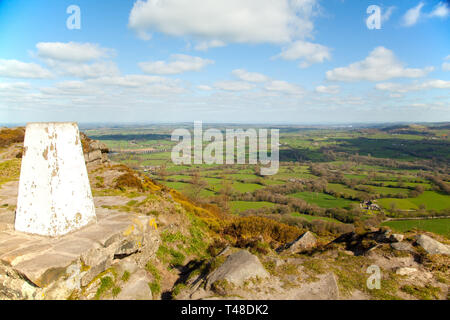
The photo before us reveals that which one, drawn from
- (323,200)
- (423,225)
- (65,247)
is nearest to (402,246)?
(65,247)

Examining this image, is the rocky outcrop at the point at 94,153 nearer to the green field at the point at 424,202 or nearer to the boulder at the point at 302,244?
the boulder at the point at 302,244

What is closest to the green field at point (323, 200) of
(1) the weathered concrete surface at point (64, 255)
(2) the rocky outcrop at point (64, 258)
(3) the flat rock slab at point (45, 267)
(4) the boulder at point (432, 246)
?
(4) the boulder at point (432, 246)

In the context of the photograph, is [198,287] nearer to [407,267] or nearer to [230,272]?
[230,272]

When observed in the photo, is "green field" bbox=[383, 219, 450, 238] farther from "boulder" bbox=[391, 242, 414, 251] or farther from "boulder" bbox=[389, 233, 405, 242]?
"boulder" bbox=[391, 242, 414, 251]

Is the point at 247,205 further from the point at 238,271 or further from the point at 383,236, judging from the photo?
the point at 238,271

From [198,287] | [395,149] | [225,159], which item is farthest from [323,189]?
[395,149]

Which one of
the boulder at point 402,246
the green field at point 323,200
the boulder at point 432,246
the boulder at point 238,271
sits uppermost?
the boulder at point 238,271
